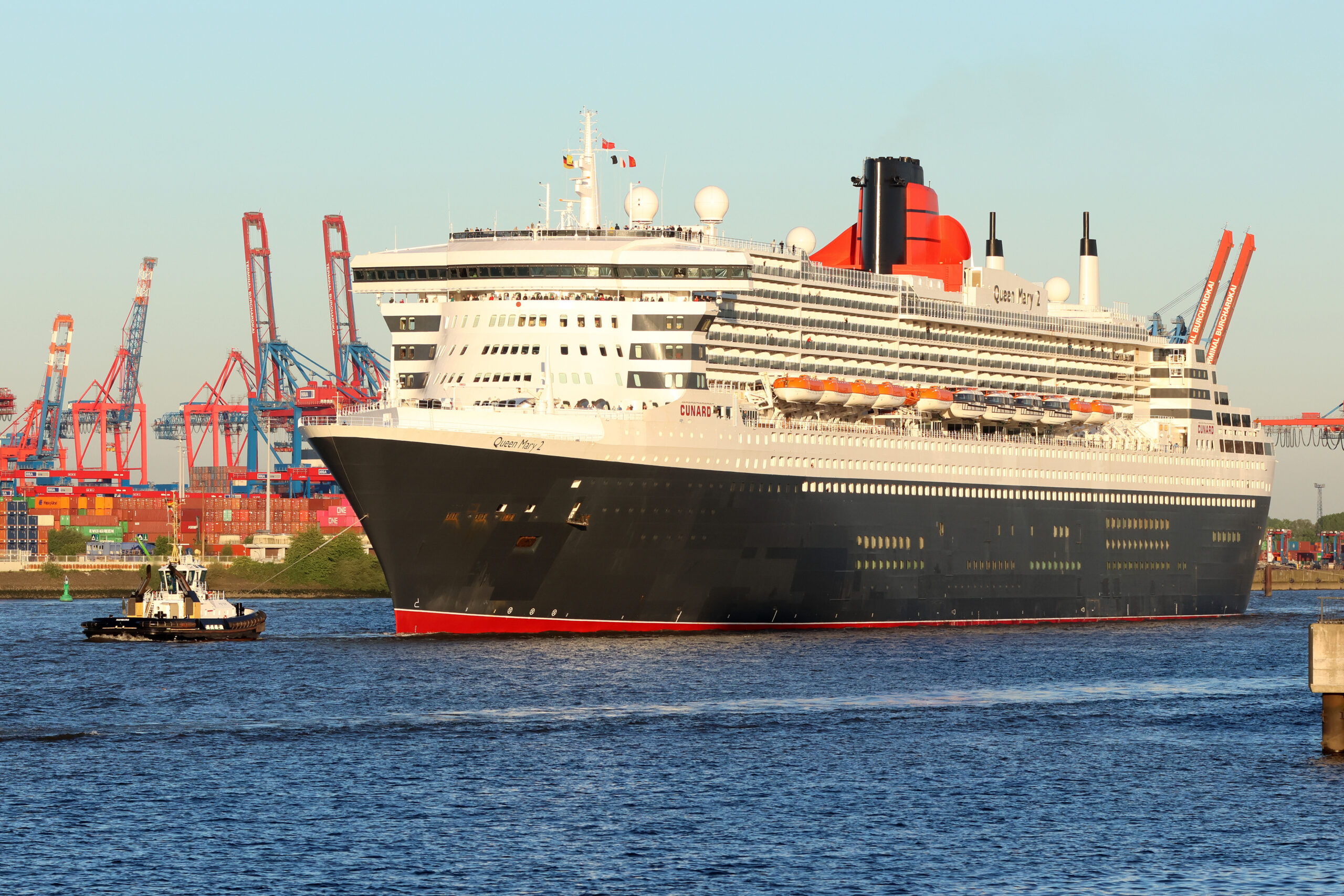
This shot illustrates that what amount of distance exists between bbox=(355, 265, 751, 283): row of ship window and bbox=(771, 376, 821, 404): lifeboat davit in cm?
390

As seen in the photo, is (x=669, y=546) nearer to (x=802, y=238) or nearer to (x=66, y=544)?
(x=802, y=238)

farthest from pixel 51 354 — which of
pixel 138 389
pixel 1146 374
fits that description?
pixel 1146 374

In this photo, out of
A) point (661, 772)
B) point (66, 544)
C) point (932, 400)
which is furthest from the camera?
point (66, 544)

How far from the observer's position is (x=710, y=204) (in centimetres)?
7175

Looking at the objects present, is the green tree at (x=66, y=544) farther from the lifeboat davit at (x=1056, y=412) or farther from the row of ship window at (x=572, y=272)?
the lifeboat davit at (x=1056, y=412)

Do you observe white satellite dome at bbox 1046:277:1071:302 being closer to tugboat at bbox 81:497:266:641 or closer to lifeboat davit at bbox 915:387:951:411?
lifeboat davit at bbox 915:387:951:411

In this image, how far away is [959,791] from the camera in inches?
1503

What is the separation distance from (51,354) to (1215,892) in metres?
182

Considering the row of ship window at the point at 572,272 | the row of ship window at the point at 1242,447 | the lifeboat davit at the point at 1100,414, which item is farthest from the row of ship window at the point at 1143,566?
the row of ship window at the point at 572,272

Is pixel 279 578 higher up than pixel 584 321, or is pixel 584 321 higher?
pixel 584 321

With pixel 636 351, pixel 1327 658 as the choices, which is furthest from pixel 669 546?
pixel 1327 658

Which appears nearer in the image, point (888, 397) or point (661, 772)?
point (661, 772)

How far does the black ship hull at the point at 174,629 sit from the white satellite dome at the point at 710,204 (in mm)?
21908

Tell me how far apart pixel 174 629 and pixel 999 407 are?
32.9 meters
